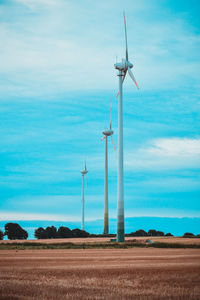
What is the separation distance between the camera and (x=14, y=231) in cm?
14238

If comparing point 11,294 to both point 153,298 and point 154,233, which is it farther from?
point 154,233

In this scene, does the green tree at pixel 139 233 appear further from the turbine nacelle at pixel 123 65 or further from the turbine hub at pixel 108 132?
the turbine nacelle at pixel 123 65

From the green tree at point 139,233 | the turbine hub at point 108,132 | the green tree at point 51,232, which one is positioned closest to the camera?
the turbine hub at point 108,132

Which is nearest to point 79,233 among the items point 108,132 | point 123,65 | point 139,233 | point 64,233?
point 64,233

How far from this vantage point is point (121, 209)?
287 feet

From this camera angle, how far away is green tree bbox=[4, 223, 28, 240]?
142 m

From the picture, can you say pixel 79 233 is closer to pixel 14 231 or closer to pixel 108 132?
pixel 14 231

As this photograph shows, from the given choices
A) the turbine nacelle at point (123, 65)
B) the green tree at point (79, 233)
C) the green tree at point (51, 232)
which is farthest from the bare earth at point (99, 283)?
the green tree at point (51, 232)

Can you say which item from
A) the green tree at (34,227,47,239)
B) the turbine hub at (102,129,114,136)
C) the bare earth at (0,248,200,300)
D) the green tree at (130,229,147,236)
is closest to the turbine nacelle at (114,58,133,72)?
the turbine hub at (102,129,114,136)

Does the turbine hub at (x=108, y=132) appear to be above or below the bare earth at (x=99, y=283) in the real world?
above

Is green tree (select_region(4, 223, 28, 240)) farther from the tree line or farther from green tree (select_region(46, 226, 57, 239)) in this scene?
green tree (select_region(46, 226, 57, 239))

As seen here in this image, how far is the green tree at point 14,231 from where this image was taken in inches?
5581

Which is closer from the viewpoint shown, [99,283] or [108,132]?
[99,283]

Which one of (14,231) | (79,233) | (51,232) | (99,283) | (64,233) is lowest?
(99,283)
